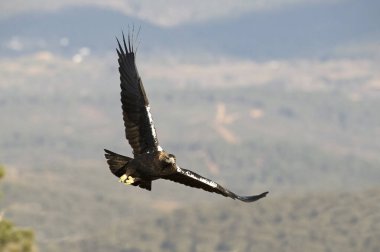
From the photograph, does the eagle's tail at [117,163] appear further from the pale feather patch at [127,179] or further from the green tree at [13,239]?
the green tree at [13,239]

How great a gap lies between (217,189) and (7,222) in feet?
80.4

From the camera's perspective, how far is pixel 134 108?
72.5 feet

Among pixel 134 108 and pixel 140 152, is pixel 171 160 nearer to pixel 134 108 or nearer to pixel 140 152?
pixel 140 152

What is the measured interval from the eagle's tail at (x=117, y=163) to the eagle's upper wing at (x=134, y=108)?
1.08ft

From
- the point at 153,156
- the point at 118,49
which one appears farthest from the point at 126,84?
the point at 153,156

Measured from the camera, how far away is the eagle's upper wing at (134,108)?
21.1 meters

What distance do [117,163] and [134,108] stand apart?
58.5 inches

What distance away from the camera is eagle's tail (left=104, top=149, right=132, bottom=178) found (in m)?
20.9

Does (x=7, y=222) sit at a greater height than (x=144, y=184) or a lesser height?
greater

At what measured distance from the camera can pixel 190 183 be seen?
73.1 feet

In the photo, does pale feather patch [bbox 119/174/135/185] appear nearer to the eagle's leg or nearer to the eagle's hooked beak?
the eagle's leg

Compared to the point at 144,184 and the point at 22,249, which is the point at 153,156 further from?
the point at 22,249

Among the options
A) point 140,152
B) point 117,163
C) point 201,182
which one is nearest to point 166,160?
point 140,152

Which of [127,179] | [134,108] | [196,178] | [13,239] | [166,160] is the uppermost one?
[13,239]
